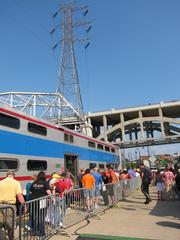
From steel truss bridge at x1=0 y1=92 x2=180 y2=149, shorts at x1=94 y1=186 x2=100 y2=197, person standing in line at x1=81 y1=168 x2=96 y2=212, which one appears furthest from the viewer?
steel truss bridge at x1=0 y1=92 x2=180 y2=149

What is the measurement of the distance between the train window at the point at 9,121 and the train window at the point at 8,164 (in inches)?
47.9

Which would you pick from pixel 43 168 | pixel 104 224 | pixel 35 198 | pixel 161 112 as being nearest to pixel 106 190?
pixel 43 168

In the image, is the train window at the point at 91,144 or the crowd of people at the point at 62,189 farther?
the train window at the point at 91,144

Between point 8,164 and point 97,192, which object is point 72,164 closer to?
point 97,192

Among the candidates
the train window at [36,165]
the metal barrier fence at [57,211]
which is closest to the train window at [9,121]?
the train window at [36,165]

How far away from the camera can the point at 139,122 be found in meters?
77.2

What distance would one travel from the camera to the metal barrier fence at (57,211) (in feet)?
25.3

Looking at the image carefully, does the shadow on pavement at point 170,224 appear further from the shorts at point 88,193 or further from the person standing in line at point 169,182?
the person standing in line at point 169,182

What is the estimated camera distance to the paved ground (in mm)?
8578

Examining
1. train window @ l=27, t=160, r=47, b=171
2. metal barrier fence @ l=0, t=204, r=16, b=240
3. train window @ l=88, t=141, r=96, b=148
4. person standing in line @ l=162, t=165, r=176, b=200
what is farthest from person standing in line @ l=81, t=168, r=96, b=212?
train window @ l=88, t=141, r=96, b=148

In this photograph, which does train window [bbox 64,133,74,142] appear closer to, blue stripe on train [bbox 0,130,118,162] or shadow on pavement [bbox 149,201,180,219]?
blue stripe on train [bbox 0,130,118,162]

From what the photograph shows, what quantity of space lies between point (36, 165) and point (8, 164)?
6.55 feet

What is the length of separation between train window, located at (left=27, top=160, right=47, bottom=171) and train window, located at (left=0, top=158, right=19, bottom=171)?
2.80 ft

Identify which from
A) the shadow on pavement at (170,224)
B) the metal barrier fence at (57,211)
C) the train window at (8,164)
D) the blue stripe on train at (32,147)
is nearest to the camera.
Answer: the metal barrier fence at (57,211)
